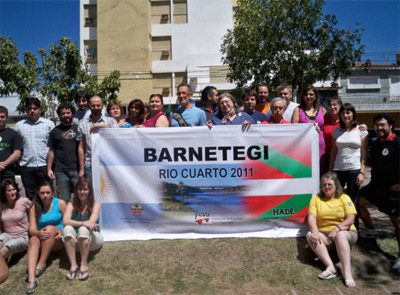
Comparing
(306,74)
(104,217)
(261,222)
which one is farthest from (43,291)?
(306,74)

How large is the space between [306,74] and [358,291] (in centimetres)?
949

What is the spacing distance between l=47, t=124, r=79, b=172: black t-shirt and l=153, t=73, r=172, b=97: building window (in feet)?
84.1

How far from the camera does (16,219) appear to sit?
16.1 feet

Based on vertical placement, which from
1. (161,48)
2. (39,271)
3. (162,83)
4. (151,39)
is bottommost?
(39,271)

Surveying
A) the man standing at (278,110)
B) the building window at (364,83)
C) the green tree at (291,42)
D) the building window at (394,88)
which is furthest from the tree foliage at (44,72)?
the building window at (394,88)

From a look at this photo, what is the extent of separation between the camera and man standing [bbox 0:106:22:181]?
212 inches

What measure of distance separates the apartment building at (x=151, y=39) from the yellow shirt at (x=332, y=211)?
2501 centimetres

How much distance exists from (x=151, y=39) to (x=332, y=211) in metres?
29.5

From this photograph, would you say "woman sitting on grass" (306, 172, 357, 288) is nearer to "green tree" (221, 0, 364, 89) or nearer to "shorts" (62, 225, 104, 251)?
"shorts" (62, 225, 104, 251)

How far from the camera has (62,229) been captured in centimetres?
474

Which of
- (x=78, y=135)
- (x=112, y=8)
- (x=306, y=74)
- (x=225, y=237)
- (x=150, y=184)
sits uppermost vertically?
(x=112, y=8)

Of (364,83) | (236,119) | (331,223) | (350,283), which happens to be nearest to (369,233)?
(331,223)

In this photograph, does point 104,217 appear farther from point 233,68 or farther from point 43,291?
point 233,68

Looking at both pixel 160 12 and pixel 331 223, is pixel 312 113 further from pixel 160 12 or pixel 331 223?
pixel 160 12
